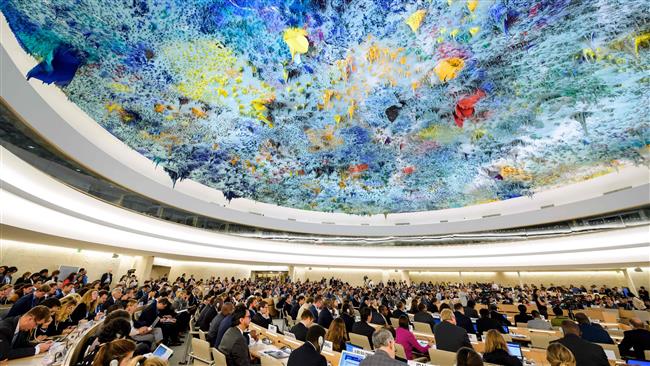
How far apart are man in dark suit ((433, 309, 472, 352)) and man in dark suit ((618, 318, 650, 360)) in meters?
2.68

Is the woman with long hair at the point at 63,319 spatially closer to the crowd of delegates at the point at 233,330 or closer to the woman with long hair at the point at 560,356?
the crowd of delegates at the point at 233,330

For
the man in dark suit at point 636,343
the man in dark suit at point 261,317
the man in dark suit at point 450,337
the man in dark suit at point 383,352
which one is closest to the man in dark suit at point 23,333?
the man in dark suit at point 261,317

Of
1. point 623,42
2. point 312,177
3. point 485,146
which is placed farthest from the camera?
point 312,177

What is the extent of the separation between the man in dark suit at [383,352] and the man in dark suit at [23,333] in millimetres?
4003

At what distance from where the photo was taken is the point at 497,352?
3551 millimetres

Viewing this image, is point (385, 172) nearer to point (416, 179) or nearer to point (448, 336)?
point (416, 179)

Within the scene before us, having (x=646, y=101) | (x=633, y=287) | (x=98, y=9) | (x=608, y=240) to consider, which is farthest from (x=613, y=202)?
(x=98, y=9)

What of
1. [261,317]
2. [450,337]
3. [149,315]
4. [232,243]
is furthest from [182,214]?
[450,337]

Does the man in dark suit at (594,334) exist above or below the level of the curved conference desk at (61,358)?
above

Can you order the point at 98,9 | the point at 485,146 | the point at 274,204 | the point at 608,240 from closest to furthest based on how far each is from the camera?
the point at 98,9
the point at 485,146
the point at 608,240
the point at 274,204

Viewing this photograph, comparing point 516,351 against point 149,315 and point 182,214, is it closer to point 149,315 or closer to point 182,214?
point 149,315

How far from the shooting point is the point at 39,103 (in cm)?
513

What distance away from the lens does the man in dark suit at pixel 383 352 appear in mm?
2520

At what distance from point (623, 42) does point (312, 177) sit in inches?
334
